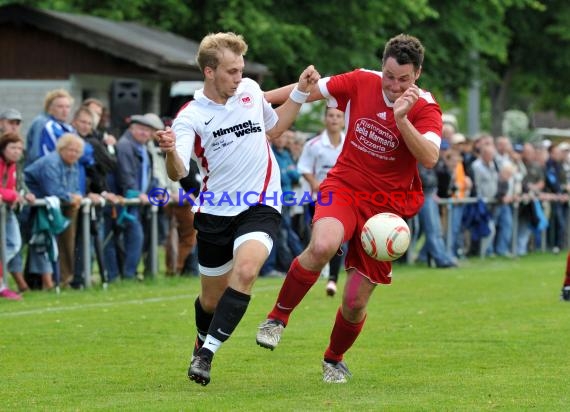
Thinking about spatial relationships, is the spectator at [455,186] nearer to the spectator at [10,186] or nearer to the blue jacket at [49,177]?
the blue jacket at [49,177]

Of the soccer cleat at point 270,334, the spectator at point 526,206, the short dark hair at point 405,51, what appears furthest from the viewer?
the spectator at point 526,206

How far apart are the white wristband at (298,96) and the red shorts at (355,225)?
0.68 meters

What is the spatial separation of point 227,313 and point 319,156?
772 centimetres

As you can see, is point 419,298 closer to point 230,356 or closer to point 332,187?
point 230,356

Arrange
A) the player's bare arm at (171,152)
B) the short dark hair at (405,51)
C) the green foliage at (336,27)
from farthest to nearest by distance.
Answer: the green foliage at (336,27) → the short dark hair at (405,51) → the player's bare arm at (171,152)

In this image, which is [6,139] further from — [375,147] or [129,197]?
[375,147]

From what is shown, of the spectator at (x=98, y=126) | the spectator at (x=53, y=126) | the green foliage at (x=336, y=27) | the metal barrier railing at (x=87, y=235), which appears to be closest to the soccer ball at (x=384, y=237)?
the metal barrier railing at (x=87, y=235)

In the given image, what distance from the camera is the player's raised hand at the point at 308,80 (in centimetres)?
880

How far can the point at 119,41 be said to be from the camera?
24109mm

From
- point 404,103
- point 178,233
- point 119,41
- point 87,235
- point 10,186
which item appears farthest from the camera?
point 119,41

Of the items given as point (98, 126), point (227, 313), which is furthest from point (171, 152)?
point (98, 126)

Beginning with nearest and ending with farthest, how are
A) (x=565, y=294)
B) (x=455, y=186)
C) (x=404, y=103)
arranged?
(x=404, y=103) < (x=565, y=294) < (x=455, y=186)

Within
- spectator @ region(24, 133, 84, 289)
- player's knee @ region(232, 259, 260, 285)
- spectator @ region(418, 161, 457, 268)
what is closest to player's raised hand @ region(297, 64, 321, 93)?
player's knee @ region(232, 259, 260, 285)

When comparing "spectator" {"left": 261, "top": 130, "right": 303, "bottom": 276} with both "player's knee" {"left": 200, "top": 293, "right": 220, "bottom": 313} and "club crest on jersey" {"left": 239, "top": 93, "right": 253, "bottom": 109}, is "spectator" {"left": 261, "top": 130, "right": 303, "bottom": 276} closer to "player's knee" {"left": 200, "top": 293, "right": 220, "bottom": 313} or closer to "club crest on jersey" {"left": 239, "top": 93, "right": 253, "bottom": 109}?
"player's knee" {"left": 200, "top": 293, "right": 220, "bottom": 313}
